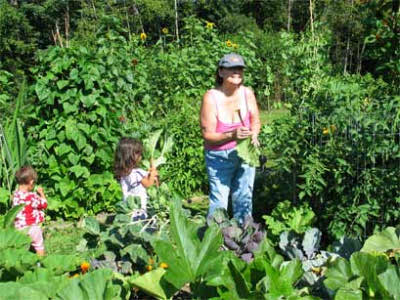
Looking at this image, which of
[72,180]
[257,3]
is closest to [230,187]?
[72,180]

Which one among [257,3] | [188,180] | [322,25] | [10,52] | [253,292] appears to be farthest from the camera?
[257,3]

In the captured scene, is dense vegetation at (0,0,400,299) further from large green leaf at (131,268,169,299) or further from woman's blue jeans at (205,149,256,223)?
woman's blue jeans at (205,149,256,223)

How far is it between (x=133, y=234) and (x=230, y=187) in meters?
1.36

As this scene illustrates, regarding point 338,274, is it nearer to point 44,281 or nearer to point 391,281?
point 391,281

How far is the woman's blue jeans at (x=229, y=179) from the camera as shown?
3875 mm

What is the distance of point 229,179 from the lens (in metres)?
3.99

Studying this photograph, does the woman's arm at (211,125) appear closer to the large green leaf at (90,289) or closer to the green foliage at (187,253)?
the green foliage at (187,253)

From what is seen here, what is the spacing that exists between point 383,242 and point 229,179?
1353 millimetres

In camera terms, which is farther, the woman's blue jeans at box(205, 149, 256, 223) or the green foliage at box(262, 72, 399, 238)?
the woman's blue jeans at box(205, 149, 256, 223)

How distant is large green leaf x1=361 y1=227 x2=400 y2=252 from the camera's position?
2.88m

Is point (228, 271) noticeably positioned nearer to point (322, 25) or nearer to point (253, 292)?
point (253, 292)

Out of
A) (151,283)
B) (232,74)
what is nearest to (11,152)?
(232,74)

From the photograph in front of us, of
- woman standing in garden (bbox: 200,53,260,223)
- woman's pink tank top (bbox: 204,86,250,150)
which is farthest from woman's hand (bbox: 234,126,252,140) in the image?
woman's pink tank top (bbox: 204,86,250,150)

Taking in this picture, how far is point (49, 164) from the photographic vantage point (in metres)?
5.14
